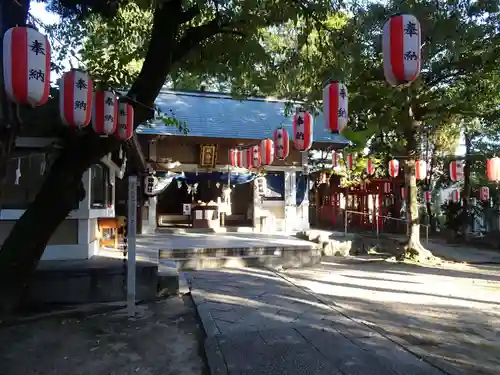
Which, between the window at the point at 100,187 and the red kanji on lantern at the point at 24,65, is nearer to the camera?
the red kanji on lantern at the point at 24,65

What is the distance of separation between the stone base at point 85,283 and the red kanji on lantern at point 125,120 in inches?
106

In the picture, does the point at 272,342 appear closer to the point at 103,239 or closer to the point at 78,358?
the point at 78,358

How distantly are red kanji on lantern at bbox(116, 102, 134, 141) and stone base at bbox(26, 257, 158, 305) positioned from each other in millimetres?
2686

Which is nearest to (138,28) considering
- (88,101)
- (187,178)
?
(88,101)

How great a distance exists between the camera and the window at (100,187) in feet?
34.1

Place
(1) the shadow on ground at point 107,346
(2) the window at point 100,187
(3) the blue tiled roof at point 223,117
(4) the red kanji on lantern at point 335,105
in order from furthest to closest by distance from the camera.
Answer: (3) the blue tiled roof at point 223,117, (2) the window at point 100,187, (4) the red kanji on lantern at point 335,105, (1) the shadow on ground at point 107,346

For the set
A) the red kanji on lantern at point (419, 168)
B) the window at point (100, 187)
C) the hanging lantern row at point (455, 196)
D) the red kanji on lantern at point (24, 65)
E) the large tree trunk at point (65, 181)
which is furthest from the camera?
the hanging lantern row at point (455, 196)

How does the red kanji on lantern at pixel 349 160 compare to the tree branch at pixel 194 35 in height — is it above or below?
below

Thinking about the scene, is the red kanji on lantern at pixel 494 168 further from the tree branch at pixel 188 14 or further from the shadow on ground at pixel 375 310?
the tree branch at pixel 188 14

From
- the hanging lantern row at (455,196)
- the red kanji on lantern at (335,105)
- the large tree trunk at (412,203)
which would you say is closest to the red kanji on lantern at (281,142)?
the large tree trunk at (412,203)

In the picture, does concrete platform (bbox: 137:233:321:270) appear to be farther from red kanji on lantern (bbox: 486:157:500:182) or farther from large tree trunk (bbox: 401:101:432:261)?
red kanji on lantern (bbox: 486:157:500:182)

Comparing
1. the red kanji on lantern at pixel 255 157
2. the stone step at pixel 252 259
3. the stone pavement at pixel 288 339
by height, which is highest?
the red kanji on lantern at pixel 255 157

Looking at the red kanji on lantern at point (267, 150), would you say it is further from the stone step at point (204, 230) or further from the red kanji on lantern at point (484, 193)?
the red kanji on lantern at point (484, 193)

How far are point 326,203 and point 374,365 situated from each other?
82.6ft
